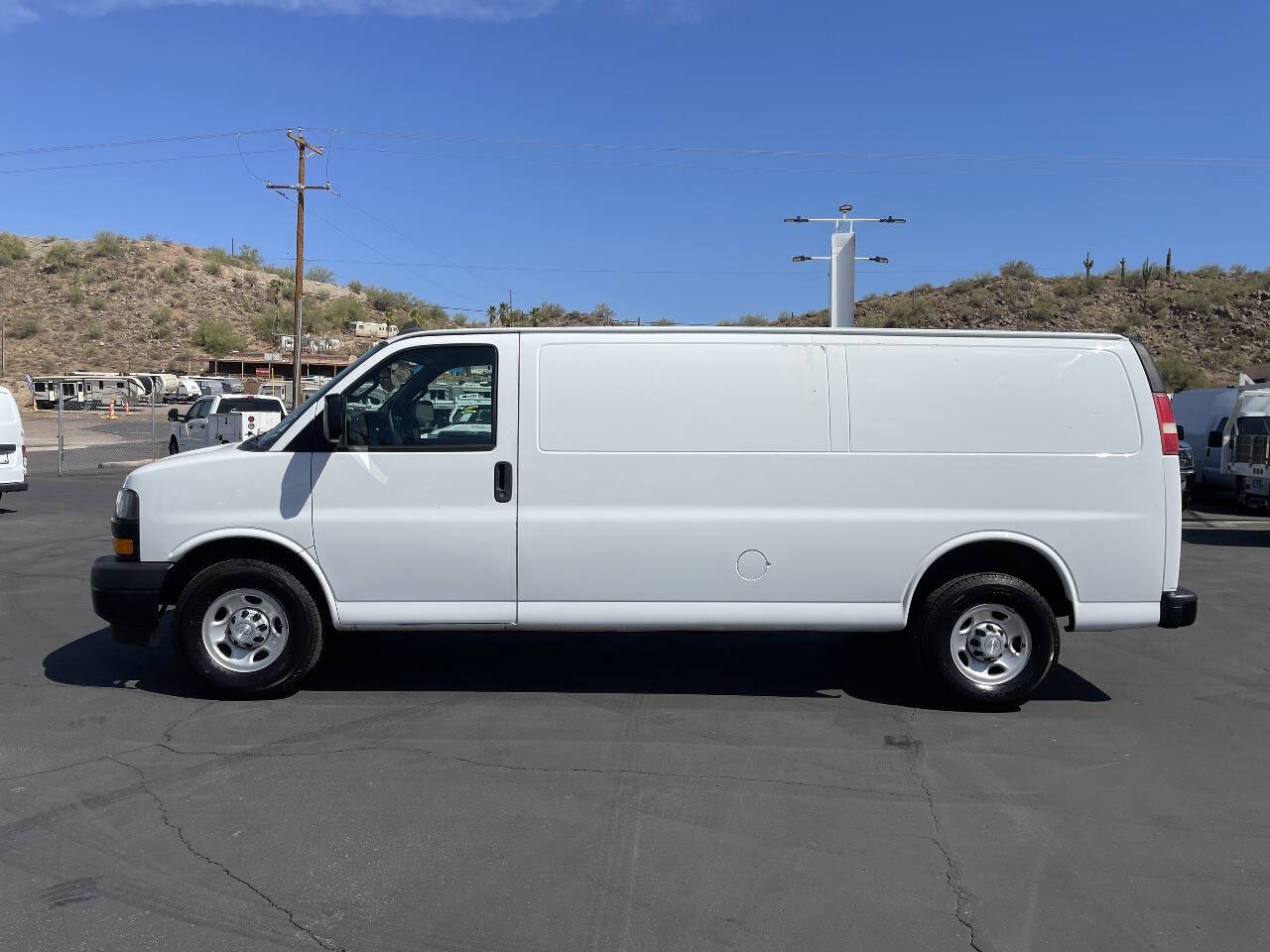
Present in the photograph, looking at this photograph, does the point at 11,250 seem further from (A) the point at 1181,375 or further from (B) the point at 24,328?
(A) the point at 1181,375

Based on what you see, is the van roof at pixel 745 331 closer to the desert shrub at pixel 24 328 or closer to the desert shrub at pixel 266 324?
the desert shrub at pixel 266 324

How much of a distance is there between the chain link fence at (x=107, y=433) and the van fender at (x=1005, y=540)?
23494 mm

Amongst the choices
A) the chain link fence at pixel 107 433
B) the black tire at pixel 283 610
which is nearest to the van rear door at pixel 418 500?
the black tire at pixel 283 610

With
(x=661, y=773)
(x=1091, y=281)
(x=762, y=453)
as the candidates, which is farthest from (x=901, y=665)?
(x=1091, y=281)

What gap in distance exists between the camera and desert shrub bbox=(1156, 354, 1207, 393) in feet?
144

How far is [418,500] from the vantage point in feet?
21.4

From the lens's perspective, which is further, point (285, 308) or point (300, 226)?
point (285, 308)

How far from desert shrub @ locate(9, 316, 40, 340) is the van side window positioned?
245ft

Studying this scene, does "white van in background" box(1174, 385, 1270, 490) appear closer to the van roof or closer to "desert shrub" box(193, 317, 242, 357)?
the van roof

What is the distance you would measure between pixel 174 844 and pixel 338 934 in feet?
3.77

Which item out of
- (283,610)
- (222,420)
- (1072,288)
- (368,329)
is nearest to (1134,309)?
(1072,288)

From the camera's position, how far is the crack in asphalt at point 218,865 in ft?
12.5

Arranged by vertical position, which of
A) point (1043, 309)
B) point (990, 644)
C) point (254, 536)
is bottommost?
point (990, 644)

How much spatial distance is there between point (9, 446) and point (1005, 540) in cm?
1472
